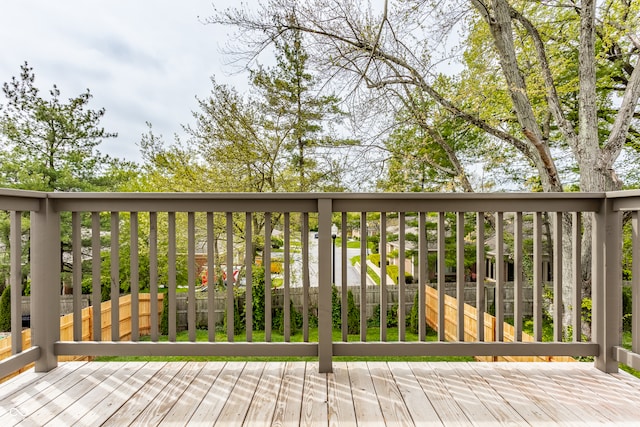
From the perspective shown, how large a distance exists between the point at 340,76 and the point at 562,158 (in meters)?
5.35

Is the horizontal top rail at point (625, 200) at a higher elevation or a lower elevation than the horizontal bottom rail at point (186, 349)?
higher

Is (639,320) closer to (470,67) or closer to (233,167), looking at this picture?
(470,67)

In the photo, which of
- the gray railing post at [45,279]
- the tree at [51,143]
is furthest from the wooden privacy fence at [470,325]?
the tree at [51,143]

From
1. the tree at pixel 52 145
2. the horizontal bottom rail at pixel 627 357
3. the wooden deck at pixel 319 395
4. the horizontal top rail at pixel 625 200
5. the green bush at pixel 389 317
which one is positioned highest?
the tree at pixel 52 145

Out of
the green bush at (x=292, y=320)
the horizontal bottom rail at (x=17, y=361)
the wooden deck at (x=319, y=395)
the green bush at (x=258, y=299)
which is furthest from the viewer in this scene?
the green bush at (x=292, y=320)

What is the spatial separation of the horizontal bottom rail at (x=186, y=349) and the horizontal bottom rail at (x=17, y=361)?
9 centimetres

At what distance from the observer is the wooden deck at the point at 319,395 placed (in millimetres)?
1378

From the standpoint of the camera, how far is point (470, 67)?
21.4ft

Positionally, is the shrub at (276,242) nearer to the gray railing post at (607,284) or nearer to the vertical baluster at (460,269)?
the vertical baluster at (460,269)

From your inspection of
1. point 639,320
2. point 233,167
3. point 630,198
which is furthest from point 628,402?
point 233,167

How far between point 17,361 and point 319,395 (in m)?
1.53

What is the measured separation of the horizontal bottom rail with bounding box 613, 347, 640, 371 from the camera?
1.65m

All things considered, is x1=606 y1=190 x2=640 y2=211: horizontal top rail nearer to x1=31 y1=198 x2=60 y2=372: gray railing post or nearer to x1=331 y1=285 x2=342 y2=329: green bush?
x1=31 y1=198 x2=60 y2=372: gray railing post

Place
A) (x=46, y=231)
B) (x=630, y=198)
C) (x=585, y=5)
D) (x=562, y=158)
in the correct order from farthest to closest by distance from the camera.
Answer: (x=562, y=158) → (x=585, y=5) → (x=46, y=231) → (x=630, y=198)
